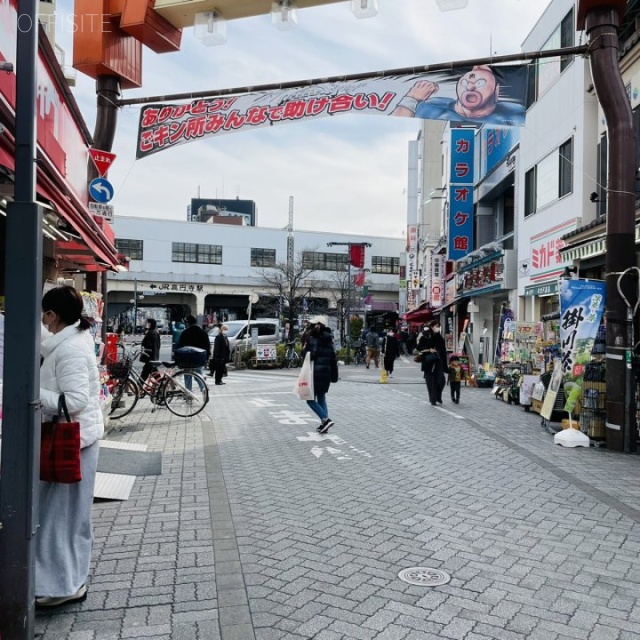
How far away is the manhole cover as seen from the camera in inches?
159

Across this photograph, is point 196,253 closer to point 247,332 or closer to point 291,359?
point 247,332

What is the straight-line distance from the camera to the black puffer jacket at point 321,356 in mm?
9375

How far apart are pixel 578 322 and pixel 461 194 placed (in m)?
18.0

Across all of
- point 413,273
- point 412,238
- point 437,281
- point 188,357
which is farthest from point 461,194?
point 412,238

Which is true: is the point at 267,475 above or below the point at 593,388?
below

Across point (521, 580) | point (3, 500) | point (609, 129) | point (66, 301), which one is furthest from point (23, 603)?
point (609, 129)

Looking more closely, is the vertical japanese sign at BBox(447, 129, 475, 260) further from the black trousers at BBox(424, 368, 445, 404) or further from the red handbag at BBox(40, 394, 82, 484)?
the red handbag at BBox(40, 394, 82, 484)

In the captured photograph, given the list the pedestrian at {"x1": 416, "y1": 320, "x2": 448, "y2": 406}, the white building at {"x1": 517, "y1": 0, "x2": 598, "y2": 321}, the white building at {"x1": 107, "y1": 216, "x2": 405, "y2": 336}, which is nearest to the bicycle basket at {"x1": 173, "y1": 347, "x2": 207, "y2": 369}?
the pedestrian at {"x1": 416, "y1": 320, "x2": 448, "y2": 406}

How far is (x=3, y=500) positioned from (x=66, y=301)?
1.21 metres

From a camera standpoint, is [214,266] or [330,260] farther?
[330,260]

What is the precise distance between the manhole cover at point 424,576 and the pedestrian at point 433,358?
8714 millimetres

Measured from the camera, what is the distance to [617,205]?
28.5 ft

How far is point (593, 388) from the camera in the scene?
915 centimetres

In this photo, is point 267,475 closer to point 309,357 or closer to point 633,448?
point 309,357
